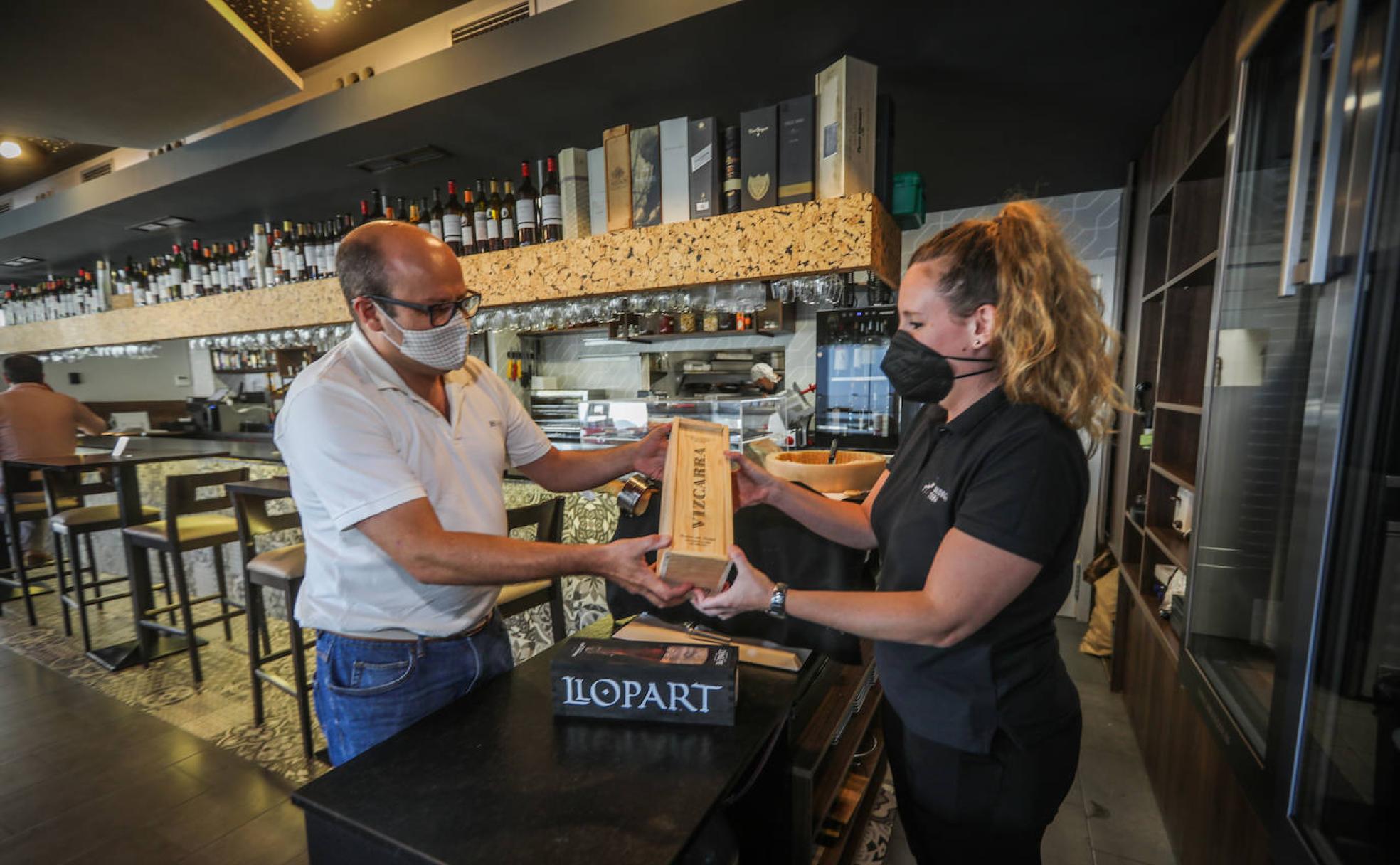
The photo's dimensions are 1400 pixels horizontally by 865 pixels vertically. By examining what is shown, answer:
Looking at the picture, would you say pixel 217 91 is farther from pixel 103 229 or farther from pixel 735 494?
pixel 735 494

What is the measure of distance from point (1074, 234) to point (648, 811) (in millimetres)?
4426

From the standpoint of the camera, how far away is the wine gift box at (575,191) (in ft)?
7.96

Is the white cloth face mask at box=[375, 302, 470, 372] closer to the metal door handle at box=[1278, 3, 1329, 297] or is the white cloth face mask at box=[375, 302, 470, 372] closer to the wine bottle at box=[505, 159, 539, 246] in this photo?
the wine bottle at box=[505, 159, 539, 246]

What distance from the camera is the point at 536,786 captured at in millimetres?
817

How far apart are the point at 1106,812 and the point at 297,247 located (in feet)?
16.8

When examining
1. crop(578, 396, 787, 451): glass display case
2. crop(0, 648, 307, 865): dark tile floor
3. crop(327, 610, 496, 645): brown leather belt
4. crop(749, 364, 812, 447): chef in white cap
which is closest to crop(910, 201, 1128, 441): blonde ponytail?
crop(327, 610, 496, 645): brown leather belt

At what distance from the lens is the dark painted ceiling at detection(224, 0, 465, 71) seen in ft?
9.23

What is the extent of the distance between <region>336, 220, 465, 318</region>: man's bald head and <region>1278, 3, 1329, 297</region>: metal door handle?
172 centimetres

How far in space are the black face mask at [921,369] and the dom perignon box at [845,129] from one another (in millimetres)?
1015

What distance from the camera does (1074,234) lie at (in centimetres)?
387

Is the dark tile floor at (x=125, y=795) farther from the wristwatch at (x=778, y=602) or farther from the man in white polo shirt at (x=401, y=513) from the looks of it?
the wristwatch at (x=778, y=602)

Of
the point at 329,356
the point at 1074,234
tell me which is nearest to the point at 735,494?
the point at 329,356

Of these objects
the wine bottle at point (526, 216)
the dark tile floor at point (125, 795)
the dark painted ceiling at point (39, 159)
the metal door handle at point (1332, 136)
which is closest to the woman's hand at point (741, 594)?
the metal door handle at point (1332, 136)

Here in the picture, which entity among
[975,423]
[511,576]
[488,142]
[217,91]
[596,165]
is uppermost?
[217,91]
